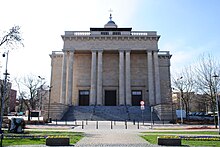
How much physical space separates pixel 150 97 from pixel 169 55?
15.2 m

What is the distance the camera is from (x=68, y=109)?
44062 millimetres

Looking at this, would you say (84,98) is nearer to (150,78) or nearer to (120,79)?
(120,79)

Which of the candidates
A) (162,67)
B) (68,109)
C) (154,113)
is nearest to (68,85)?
(68,109)

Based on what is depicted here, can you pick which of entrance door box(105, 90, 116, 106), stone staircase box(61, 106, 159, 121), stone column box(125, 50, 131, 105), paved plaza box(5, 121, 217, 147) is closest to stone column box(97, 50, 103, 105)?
stone staircase box(61, 106, 159, 121)

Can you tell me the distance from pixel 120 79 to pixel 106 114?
11.6 m

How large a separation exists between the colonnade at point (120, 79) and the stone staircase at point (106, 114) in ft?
17.1

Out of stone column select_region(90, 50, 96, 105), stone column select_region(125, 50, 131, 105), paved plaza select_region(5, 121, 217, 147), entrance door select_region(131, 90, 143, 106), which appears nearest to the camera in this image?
paved plaza select_region(5, 121, 217, 147)

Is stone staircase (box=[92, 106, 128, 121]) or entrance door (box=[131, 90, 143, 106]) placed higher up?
entrance door (box=[131, 90, 143, 106])

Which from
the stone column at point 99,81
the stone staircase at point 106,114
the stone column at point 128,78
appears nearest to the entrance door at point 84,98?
the stone column at point 99,81

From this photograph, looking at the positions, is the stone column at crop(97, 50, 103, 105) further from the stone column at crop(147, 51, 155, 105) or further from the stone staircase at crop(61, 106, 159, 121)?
the stone column at crop(147, 51, 155, 105)

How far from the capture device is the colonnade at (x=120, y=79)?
162 ft

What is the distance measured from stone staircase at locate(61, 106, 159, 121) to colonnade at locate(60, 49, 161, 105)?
5.20 metres

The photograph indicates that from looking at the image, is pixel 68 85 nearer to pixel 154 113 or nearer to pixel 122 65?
pixel 122 65

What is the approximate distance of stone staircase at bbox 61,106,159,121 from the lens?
1545 inches
